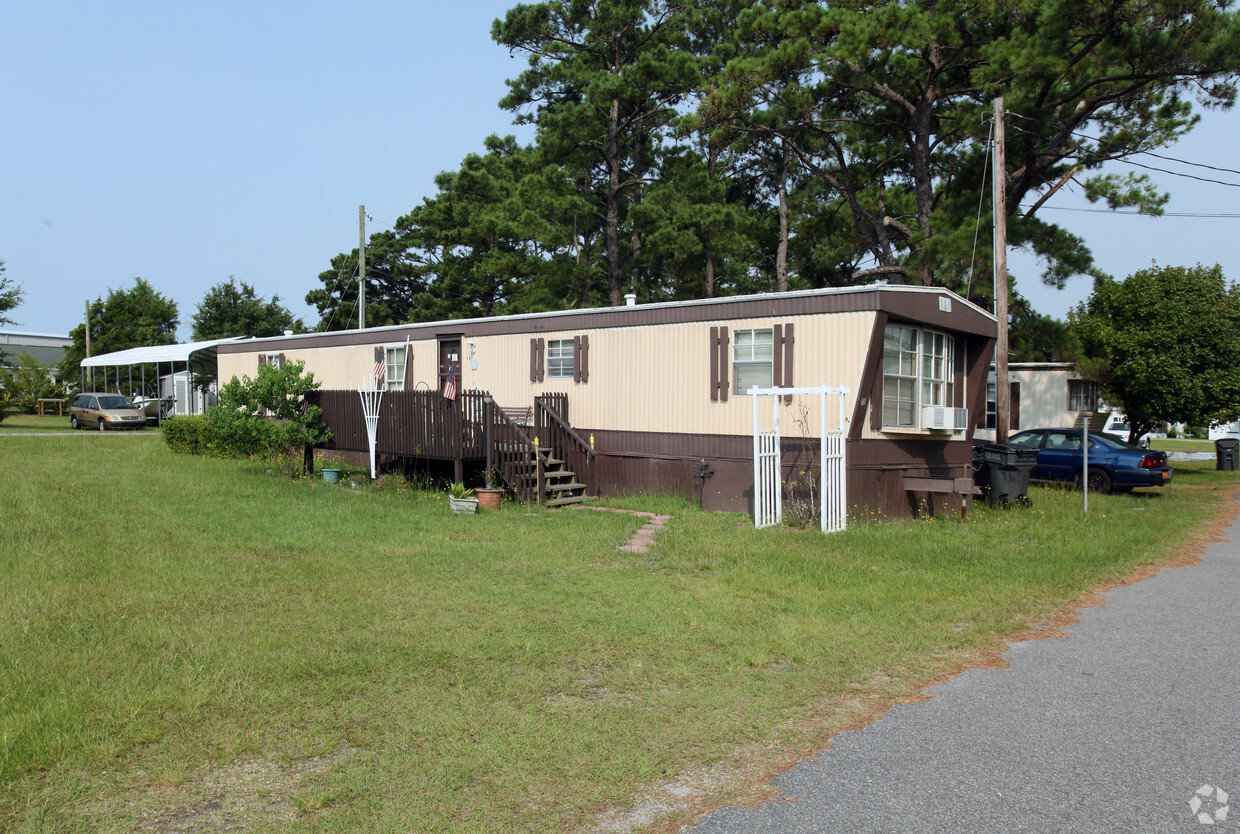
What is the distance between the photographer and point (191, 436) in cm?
1970

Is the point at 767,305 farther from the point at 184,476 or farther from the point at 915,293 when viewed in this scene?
the point at 184,476

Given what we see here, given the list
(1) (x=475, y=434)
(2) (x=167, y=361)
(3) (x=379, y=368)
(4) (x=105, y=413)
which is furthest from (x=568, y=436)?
(2) (x=167, y=361)

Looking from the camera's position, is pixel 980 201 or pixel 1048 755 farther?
pixel 980 201

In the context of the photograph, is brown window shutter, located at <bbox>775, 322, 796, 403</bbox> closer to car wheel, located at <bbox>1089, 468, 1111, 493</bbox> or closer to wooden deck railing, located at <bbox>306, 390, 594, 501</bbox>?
wooden deck railing, located at <bbox>306, 390, 594, 501</bbox>

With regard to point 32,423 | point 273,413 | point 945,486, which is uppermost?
point 273,413

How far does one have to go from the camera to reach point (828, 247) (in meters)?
28.7

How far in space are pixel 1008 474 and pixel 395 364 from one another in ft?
36.9

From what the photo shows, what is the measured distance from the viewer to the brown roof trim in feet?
38.3

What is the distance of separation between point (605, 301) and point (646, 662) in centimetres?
2523

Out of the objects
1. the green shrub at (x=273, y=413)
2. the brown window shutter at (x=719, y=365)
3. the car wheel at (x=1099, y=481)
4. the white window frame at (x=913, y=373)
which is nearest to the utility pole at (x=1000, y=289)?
the white window frame at (x=913, y=373)

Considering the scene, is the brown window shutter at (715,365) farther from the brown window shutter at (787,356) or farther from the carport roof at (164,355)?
the carport roof at (164,355)

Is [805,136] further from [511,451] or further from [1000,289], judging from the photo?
[511,451]

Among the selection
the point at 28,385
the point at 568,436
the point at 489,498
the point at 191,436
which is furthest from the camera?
the point at 28,385

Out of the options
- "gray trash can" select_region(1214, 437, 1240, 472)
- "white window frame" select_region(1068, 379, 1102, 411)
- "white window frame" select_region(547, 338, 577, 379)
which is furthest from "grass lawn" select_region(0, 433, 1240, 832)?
"gray trash can" select_region(1214, 437, 1240, 472)
